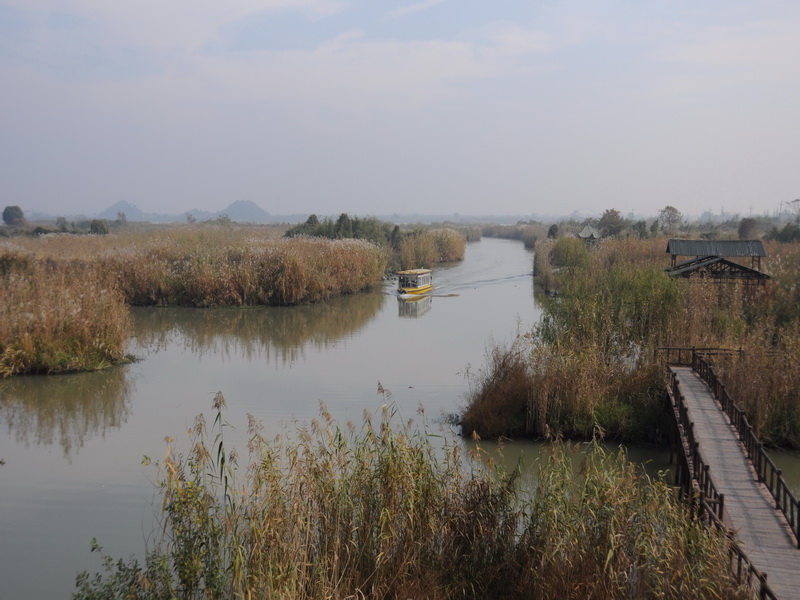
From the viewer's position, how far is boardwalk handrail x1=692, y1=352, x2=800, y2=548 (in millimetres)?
6449

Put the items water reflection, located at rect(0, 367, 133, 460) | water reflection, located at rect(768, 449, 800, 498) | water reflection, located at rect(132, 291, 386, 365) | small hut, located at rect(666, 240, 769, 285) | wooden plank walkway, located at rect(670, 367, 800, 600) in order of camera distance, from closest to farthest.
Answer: wooden plank walkway, located at rect(670, 367, 800, 600) → water reflection, located at rect(768, 449, 800, 498) → water reflection, located at rect(0, 367, 133, 460) → water reflection, located at rect(132, 291, 386, 365) → small hut, located at rect(666, 240, 769, 285)

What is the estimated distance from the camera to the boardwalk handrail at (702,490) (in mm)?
5066

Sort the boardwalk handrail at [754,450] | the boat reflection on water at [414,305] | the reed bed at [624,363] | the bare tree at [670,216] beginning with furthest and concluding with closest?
the bare tree at [670,216]
the boat reflection on water at [414,305]
the reed bed at [624,363]
the boardwalk handrail at [754,450]

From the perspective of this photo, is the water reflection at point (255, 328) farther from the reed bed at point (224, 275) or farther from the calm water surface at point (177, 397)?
the reed bed at point (224, 275)

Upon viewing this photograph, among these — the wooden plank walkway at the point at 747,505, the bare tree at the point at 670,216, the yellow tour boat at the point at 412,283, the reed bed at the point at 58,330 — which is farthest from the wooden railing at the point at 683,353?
the bare tree at the point at 670,216

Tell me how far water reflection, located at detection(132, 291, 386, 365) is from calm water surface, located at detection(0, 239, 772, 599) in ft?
0.18

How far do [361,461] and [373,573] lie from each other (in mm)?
1077

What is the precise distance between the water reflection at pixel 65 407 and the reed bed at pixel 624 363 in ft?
20.0

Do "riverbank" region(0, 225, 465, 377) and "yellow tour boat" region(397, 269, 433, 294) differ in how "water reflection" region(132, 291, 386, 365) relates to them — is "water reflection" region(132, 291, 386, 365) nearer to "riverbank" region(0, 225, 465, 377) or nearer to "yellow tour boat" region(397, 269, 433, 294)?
"riverbank" region(0, 225, 465, 377)

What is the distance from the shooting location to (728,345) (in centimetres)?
1276

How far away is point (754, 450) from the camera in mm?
7902

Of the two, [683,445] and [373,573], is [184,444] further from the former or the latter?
[683,445]

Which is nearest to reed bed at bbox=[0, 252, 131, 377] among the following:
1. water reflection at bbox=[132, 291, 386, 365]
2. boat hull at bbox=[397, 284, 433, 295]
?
water reflection at bbox=[132, 291, 386, 365]

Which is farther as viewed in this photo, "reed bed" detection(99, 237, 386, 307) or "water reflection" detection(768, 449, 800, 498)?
"reed bed" detection(99, 237, 386, 307)
